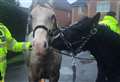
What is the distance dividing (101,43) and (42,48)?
0.79 metres

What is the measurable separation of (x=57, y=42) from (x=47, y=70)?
0.95 meters

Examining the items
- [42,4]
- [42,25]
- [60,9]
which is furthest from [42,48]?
[60,9]

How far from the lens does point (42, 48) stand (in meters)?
5.39

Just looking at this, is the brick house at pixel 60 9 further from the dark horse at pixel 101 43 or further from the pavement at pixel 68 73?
→ the pavement at pixel 68 73

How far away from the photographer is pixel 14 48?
256 inches

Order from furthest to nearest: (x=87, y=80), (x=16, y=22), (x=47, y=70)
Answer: (x=16, y=22) → (x=87, y=80) → (x=47, y=70)

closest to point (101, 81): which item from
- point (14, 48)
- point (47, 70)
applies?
point (47, 70)

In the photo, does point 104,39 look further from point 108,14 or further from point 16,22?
point 16,22

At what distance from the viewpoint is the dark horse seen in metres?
5.12

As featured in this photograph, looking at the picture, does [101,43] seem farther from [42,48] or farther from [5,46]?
[5,46]

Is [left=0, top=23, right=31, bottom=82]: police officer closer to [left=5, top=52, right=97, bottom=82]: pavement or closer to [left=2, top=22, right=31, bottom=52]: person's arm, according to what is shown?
[left=2, top=22, right=31, bottom=52]: person's arm

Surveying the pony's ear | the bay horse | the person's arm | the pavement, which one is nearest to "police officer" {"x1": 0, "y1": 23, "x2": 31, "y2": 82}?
the person's arm

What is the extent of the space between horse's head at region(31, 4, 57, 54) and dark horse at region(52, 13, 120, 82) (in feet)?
1.18

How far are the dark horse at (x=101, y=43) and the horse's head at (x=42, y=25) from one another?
1.18 ft
